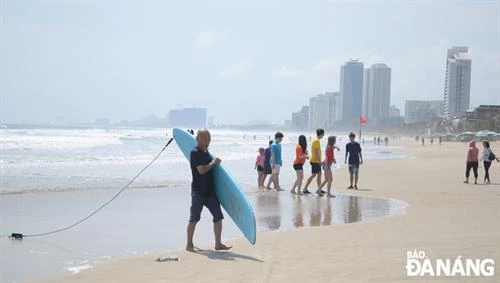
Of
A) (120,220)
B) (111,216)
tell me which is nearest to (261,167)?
(111,216)

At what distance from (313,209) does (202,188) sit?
4359 mm

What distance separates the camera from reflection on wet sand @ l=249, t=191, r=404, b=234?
9070 millimetres

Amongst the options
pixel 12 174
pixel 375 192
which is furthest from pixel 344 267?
pixel 12 174

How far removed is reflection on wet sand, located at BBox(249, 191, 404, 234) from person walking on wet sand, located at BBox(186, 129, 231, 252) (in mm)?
1744

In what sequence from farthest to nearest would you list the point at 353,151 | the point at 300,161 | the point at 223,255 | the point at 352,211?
1. the point at 353,151
2. the point at 300,161
3. the point at 352,211
4. the point at 223,255

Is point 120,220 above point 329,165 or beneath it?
beneath

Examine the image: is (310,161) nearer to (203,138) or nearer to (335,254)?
(203,138)

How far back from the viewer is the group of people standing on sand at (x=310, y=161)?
1299 centimetres

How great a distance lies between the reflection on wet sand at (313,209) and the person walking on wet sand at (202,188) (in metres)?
1.74

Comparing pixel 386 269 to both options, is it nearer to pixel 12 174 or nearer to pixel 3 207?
pixel 3 207

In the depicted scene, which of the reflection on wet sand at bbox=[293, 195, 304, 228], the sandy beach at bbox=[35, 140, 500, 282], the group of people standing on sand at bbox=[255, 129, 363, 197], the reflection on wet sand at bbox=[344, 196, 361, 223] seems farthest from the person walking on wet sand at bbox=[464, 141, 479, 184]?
the sandy beach at bbox=[35, 140, 500, 282]

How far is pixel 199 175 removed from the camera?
6641 mm

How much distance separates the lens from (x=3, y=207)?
33.9 ft

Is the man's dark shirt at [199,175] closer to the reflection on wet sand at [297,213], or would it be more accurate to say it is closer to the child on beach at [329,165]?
the reflection on wet sand at [297,213]
